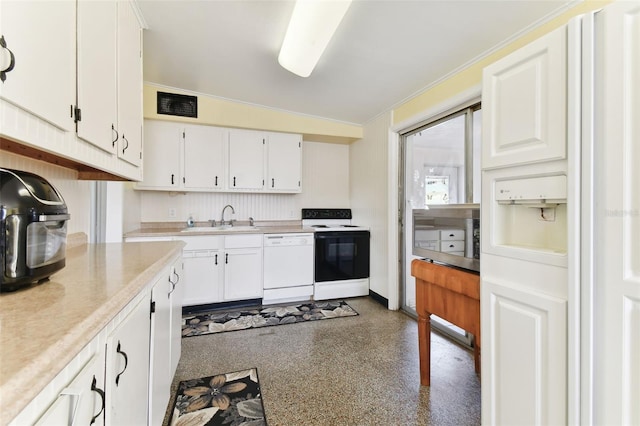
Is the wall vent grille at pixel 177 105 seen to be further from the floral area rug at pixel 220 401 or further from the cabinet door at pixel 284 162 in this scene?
the floral area rug at pixel 220 401

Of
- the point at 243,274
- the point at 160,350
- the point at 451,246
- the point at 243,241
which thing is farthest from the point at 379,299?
the point at 160,350

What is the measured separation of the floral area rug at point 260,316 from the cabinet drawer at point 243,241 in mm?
755

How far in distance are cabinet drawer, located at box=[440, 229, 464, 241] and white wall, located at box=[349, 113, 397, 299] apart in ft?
5.01

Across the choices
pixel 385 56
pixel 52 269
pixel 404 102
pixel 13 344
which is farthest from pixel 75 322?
pixel 404 102

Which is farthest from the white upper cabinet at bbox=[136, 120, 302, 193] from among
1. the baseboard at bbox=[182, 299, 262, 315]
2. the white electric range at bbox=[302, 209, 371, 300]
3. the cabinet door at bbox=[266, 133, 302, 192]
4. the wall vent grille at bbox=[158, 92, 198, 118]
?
the baseboard at bbox=[182, 299, 262, 315]

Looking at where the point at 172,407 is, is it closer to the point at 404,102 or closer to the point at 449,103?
the point at 449,103

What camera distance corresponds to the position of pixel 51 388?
499mm

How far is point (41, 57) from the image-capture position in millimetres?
836

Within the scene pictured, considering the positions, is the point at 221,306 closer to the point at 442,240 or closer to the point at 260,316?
the point at 260,316

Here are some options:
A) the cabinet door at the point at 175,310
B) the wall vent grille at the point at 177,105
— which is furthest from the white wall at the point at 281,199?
the cabinet door at the point at 175,310

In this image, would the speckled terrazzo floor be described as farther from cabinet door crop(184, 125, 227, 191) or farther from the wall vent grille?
the wall vent grille

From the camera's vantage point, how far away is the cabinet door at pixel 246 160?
3.40 meters

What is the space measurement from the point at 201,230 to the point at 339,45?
2357 millimetres

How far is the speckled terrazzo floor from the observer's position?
5.26 feet
